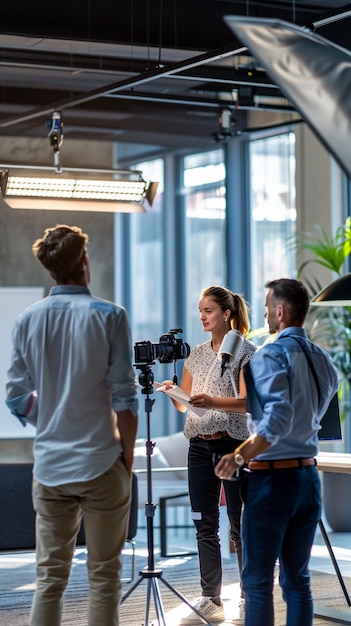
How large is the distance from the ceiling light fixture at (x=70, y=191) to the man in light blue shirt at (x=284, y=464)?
3.18m

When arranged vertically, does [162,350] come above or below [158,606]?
above

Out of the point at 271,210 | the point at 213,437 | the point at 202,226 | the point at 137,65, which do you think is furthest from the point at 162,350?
the point at 202,226

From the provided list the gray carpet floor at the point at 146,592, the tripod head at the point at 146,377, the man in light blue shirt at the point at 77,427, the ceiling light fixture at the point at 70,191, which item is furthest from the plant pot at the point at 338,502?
the man in light blue shirt at the point at 77,427

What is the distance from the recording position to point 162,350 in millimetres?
4762

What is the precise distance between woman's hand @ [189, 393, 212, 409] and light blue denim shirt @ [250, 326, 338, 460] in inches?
35.6

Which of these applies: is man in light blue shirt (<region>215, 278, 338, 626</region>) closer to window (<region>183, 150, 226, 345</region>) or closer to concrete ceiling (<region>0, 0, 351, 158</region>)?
concrete ceiling (<region>0, 0, 351, 158</region>)

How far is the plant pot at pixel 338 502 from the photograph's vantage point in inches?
331

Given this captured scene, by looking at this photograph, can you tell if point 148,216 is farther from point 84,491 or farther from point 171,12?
point 84,491

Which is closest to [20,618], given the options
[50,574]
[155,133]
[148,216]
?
[50,574]

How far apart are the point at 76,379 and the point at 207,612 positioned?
6.76 ft

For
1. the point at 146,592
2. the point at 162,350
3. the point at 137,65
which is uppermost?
the point at 137,65

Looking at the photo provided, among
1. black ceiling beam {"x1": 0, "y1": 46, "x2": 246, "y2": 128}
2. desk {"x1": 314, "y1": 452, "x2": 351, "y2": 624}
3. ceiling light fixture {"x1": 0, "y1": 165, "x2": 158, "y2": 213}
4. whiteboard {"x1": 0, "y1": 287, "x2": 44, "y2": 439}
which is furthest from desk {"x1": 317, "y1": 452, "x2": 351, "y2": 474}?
whiteboard {"x1": 0, "y1": 287, "x2": 44, "y2": 439}

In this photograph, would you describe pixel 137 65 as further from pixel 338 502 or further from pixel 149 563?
pixel 149 563

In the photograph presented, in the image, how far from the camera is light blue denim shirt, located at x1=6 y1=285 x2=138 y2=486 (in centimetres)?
356
